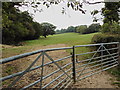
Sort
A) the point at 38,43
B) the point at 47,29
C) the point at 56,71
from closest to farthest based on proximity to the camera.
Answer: the point at 56,71 → the point at 38,43 → the point at 47,29

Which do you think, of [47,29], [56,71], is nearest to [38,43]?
[56,71]

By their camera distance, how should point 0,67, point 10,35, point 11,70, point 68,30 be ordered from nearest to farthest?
point 11,70
point 0,67
point 10,35
point 68,30

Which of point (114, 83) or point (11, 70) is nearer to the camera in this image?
point (114, 83)

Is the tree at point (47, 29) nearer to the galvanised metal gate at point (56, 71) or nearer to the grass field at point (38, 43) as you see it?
the grass field at point (38, 43)

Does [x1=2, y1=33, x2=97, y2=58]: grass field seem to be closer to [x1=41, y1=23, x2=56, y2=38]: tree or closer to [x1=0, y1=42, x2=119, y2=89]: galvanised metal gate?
[x1=0, y1=42, x2=119, y2=89]: galvanised metal gate

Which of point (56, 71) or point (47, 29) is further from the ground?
point (47, 29)

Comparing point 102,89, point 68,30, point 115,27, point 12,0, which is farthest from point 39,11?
point 68,30

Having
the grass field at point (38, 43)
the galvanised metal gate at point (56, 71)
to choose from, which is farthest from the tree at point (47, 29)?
the galvanised metal gate at point (56, 71)

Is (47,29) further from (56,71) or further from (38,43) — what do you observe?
(56,71)

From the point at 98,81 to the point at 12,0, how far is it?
4.48 m

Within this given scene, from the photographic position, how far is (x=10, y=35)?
1959 centimetres

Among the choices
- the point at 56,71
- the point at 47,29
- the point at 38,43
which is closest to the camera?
the point at 56,71

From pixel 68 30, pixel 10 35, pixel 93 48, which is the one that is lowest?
Answer: pixel 93 48

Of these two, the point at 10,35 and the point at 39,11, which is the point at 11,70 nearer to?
the point at 39,11
